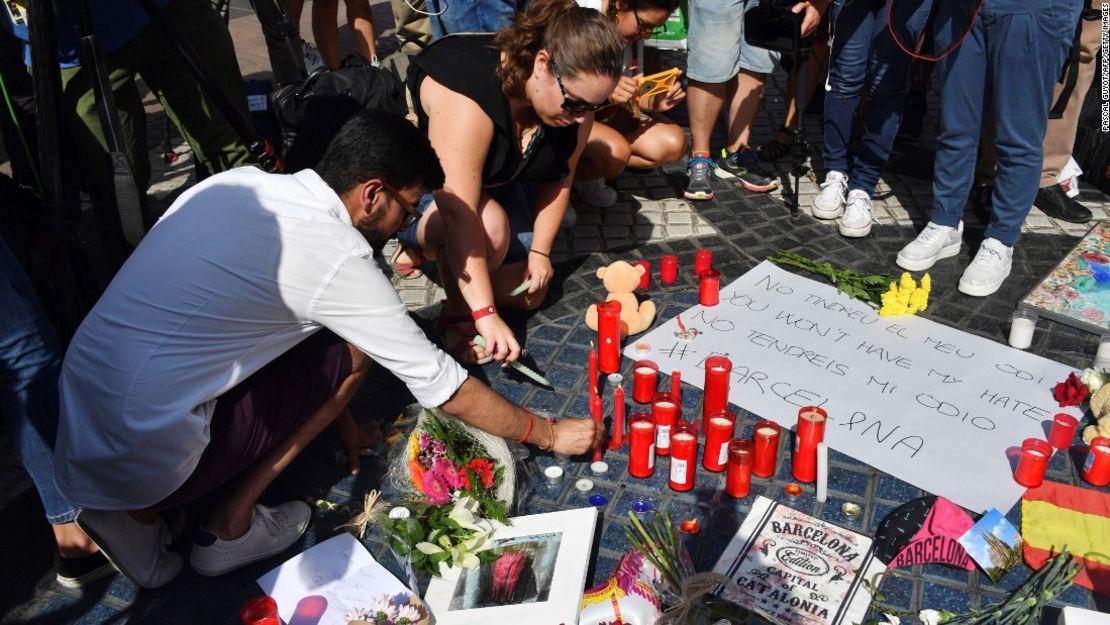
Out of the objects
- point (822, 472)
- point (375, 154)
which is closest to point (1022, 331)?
point (822, 472)

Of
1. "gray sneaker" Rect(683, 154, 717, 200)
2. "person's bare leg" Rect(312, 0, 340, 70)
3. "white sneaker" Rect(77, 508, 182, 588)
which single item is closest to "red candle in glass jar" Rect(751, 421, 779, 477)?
"white sneaker" Rect(77, 508, 182, 588)

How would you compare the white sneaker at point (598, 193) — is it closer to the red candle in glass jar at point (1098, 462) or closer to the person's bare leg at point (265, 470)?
the person's bare leg at point (265, 470)

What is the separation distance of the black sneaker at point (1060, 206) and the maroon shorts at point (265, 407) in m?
3.95

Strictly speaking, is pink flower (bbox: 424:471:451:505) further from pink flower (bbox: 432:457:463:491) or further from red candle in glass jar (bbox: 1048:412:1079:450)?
red candle in glass jar (bbox: 1048:412:1079:450)

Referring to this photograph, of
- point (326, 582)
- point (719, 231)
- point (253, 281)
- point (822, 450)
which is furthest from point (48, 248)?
point (719, 231)

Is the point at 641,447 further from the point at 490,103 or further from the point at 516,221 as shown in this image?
the point at 516,221

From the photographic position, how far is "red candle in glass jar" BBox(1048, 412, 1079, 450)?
299 cm

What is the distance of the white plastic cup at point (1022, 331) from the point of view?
12.0ft

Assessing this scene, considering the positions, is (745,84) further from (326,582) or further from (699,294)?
(326,582)

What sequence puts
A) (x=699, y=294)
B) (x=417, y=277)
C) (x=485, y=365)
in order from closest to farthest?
(x=485, y=365)
(x=699, y=294)
(x=417, y=277)

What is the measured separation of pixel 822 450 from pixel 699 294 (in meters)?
1.43

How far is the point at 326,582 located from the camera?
8.55 feet

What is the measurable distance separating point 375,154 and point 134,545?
1.37 m

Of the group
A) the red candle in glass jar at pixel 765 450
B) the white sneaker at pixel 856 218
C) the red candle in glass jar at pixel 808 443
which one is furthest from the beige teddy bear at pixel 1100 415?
the white sneaker at pixel 856 218
